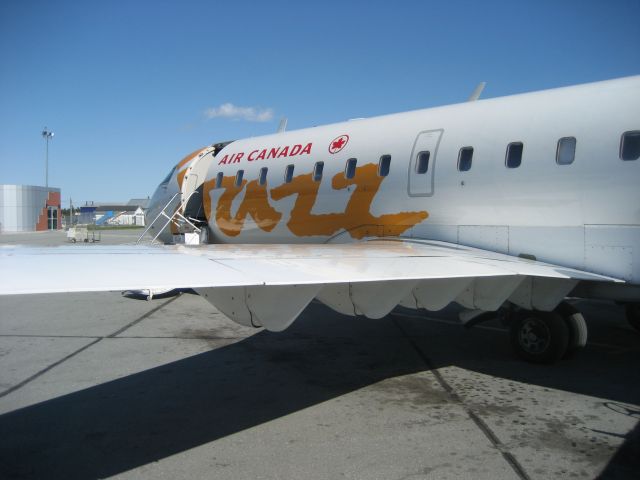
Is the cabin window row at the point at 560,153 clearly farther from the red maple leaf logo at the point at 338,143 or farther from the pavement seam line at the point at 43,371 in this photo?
the pavement seam line at the point at 43,371

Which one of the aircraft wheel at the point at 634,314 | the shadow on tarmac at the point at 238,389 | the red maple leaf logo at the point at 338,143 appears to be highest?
the red maple leaf logo at the point at 338,143

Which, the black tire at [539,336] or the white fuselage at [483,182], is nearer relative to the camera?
the white fuselage at [483,182]

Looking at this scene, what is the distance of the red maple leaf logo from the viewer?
8.72m

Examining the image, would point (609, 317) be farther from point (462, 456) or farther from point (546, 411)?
point (462, 456)

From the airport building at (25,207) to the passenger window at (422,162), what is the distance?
197 ft

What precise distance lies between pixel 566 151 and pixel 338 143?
3783 millimetres

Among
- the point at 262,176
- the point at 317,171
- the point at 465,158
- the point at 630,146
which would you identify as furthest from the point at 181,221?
the point at 630,146

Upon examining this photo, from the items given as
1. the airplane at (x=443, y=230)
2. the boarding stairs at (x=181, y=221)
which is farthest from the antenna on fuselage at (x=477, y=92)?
the boarding stairs at (x=181, y=221)

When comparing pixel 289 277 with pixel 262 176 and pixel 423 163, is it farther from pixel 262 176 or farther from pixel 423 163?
pixel 262 176

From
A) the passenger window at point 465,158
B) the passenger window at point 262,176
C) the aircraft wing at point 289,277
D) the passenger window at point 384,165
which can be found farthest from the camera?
the passenger window at point 262,176

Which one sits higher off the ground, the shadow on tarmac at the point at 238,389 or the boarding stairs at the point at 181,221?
the boarding stairs at the point at 181,221

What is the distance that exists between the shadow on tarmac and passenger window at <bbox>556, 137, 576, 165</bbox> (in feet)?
8.44

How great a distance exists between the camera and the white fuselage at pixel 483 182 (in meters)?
5.80

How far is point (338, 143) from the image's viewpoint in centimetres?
881
